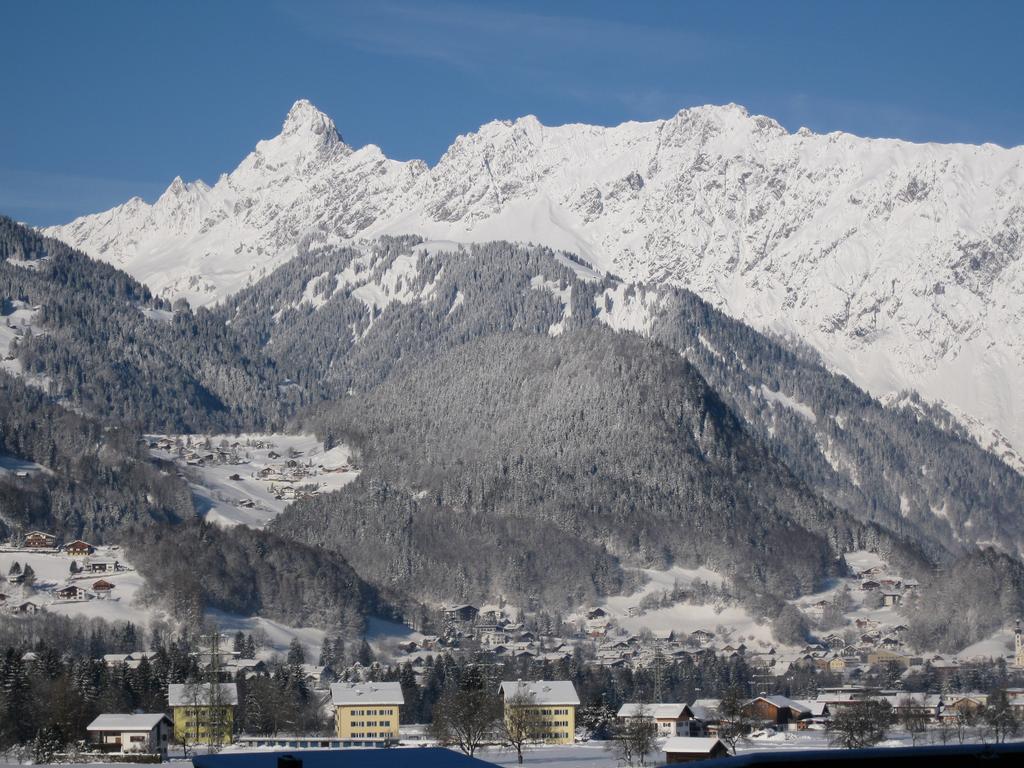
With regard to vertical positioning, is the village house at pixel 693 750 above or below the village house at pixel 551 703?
below

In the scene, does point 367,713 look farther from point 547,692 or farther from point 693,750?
point 693,750

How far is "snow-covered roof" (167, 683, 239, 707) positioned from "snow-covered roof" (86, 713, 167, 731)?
14176mm

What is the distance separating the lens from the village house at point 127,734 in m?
159

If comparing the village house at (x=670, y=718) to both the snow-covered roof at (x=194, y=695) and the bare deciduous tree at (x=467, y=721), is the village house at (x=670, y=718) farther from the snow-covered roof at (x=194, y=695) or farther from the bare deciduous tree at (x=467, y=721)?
the snow-covered roof at (x=194, y=695)

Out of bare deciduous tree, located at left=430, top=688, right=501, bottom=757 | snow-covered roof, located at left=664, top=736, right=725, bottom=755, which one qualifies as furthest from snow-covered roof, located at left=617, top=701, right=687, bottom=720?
snow-covered roof, located at left=664, top=736, right=725, bottom=755

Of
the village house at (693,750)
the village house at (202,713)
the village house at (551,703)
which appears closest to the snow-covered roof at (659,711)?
the village house at (551,703)

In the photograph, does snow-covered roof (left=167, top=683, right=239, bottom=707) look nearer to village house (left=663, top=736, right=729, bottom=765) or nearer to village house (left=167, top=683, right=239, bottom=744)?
village house (left=167, top=683, right=239, bottom=744)

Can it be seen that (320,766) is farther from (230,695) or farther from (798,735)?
(798,735)

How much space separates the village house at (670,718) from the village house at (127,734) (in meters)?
47.2

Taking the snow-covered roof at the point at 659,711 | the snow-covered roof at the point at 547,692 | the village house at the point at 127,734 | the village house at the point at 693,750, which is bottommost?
the village house at the point at 693,750

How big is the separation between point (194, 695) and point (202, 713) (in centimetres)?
178

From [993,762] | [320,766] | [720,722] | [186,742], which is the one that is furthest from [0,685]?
[993,762]

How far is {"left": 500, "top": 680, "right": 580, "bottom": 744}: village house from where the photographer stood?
185 metres

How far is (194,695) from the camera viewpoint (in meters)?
180
